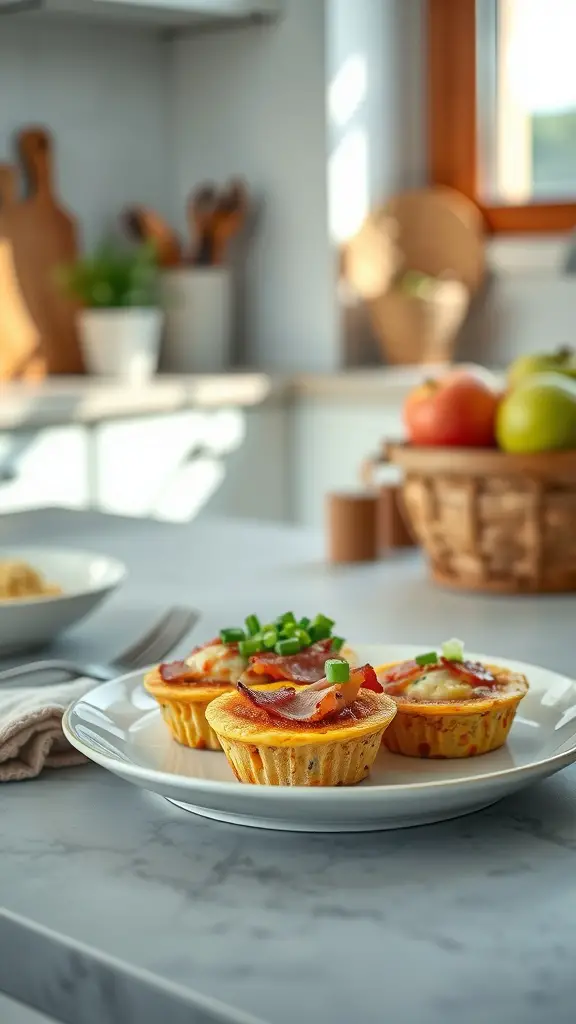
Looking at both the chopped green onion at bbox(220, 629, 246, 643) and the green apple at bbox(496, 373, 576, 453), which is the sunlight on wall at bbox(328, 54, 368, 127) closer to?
the green apple at bbox(496, 373, 576, 453)

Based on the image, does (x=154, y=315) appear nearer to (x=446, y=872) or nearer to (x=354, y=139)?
(x=354, y=139)

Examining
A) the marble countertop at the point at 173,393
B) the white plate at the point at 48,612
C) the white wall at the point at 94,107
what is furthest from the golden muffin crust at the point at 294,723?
the white wall at the point at 94,107

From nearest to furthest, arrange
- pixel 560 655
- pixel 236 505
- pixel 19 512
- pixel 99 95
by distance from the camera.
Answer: pixel 560 655 < pixel 19 512 < pixel 236 505 < pixel 99 95

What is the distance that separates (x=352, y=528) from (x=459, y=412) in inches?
8.6

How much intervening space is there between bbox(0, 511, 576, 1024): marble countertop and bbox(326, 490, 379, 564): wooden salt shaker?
74 cm

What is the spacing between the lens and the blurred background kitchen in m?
3.46

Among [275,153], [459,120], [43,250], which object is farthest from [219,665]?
[459,120]

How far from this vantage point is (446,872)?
685mm

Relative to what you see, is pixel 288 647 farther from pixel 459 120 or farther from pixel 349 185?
pixel 459 120

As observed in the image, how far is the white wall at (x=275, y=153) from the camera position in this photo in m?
3.65

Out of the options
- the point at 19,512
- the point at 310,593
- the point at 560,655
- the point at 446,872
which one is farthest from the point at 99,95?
the point at 446,872

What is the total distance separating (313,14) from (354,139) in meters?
0.34

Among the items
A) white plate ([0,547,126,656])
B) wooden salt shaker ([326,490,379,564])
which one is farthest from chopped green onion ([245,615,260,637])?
wooden salt shaker ([326,490,379,564])

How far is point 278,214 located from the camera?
12.4 ft
